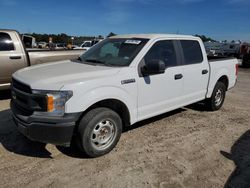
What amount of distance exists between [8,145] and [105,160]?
5.44ft

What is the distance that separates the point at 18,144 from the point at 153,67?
2.52 m

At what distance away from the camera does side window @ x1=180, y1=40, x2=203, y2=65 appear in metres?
5.10

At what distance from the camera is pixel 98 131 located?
371cm

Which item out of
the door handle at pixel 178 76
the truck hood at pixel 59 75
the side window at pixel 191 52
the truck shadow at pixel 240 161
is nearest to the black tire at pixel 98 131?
the truck hood at pixel 59 75

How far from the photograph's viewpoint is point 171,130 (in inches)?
194

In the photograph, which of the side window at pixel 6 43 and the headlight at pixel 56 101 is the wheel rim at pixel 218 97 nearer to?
the headlight at pixel 56 101

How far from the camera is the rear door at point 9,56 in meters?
6.55

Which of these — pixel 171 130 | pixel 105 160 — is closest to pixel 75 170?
pixel 105 160

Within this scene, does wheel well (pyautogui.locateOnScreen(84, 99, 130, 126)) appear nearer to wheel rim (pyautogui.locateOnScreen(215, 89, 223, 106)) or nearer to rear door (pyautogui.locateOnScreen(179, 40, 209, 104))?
rear door (pyautogui.locateOnScreen(179, 40, 209, 104))

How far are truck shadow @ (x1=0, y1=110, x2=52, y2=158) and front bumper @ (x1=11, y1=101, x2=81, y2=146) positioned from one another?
2.14ft

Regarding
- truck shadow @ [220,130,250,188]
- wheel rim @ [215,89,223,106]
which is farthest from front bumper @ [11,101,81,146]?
wheel rim @ [215,89,223,106]

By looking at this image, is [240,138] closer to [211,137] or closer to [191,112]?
[211,137]

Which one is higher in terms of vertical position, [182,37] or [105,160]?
[182,37]

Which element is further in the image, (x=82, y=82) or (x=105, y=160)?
(x=105, y=160)
